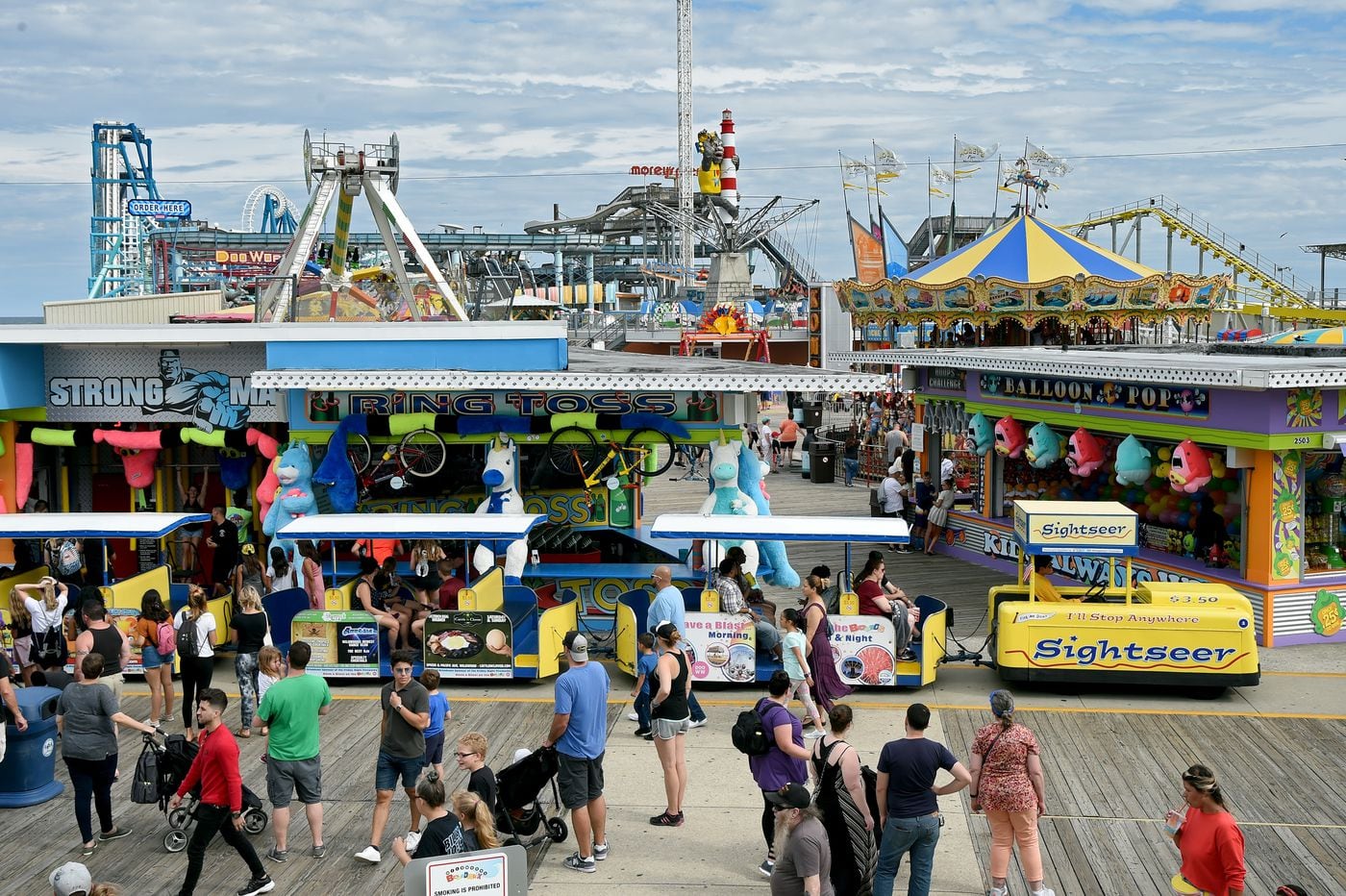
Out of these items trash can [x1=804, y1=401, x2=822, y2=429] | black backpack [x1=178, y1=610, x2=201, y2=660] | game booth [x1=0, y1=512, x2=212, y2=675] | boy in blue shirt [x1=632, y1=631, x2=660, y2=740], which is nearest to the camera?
boy in blue shirt [x1=632, y1=631, x2=660, y2=740]

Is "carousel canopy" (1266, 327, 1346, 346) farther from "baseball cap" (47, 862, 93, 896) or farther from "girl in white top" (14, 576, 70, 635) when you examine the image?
"baseball cap" (47, 862, 93, 896)

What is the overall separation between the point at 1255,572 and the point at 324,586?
10795 mm

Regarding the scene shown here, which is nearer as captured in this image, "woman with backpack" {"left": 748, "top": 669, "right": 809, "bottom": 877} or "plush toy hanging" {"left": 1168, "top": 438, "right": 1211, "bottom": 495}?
"woman with backpack" {"left": 748, "top": 669, "right": 809, "bottom": 877}

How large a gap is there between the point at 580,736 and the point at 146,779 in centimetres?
308

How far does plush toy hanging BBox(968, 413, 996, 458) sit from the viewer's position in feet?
71.3

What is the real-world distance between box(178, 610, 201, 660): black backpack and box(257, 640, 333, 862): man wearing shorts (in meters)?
2.91

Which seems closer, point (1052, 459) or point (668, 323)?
point (1052, 459)

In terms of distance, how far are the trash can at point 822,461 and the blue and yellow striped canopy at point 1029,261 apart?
18.0ft

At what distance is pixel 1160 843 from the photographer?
384 inches

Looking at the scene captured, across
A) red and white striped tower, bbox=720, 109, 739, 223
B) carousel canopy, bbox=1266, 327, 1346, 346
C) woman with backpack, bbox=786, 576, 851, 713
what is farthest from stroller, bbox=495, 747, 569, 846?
red and white striped tower, bbox=720, 109, 739, 223

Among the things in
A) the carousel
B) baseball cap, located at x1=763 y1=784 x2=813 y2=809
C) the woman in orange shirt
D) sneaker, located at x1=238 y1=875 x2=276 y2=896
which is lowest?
sneaker, located at x1=238 y1=875 x2=276 y2=896

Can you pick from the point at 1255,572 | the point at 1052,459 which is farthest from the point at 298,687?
the point at 1052,459

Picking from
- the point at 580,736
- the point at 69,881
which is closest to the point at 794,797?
the point at 580,736

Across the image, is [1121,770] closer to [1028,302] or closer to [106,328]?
[106,328]
